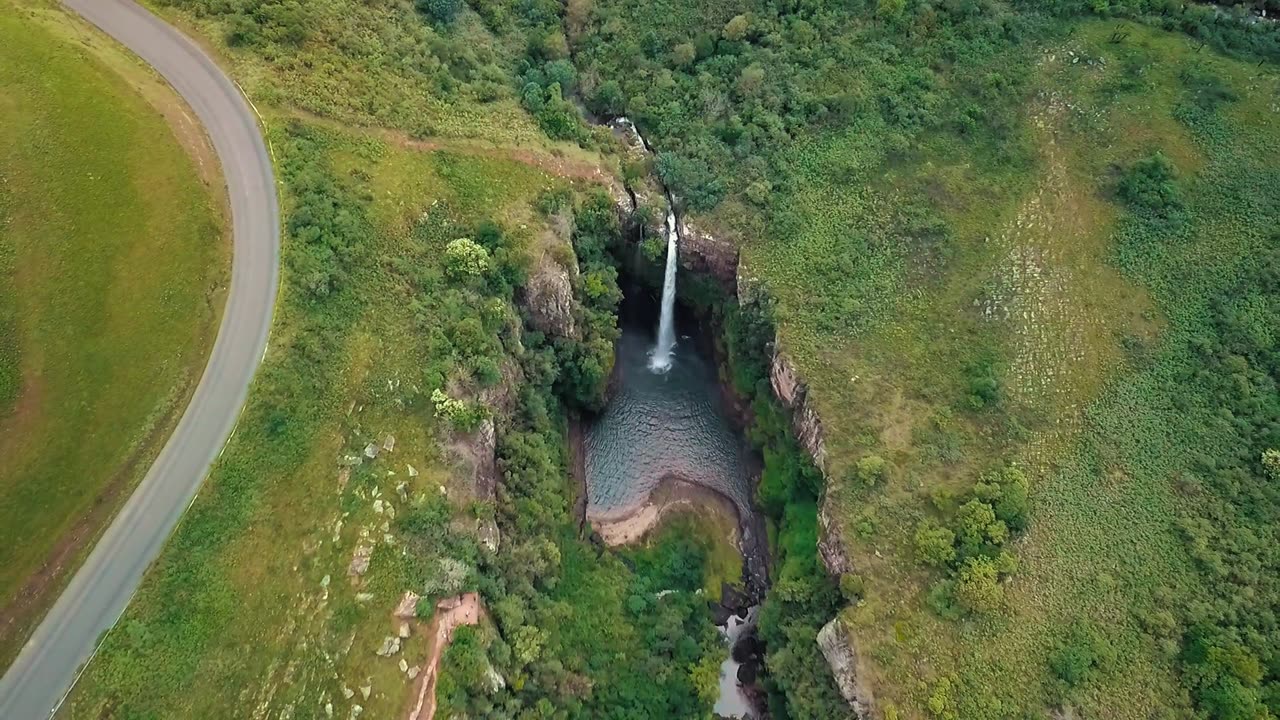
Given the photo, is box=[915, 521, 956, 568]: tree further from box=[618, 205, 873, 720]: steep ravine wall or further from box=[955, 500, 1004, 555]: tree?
box=[618, 205, 873, 720]: steep ravine wall

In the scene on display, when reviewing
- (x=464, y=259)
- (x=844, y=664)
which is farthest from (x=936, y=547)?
(x=464, y=259)

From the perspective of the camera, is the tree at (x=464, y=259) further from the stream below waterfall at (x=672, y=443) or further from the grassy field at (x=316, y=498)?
the stream below waterfall at (x=672, y=443)

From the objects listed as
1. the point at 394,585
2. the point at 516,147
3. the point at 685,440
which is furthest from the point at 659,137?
the point at 394,585

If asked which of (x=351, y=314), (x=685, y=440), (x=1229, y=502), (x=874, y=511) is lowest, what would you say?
(x=685, y=440)

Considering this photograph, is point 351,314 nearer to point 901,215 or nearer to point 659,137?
point 659,137

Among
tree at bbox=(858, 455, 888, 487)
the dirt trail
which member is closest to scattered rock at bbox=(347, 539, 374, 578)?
the dirt trail

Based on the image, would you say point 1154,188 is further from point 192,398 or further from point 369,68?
point 192,398

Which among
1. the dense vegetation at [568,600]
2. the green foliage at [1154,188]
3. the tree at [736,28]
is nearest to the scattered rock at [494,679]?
the dense vegetation at [568,600]
